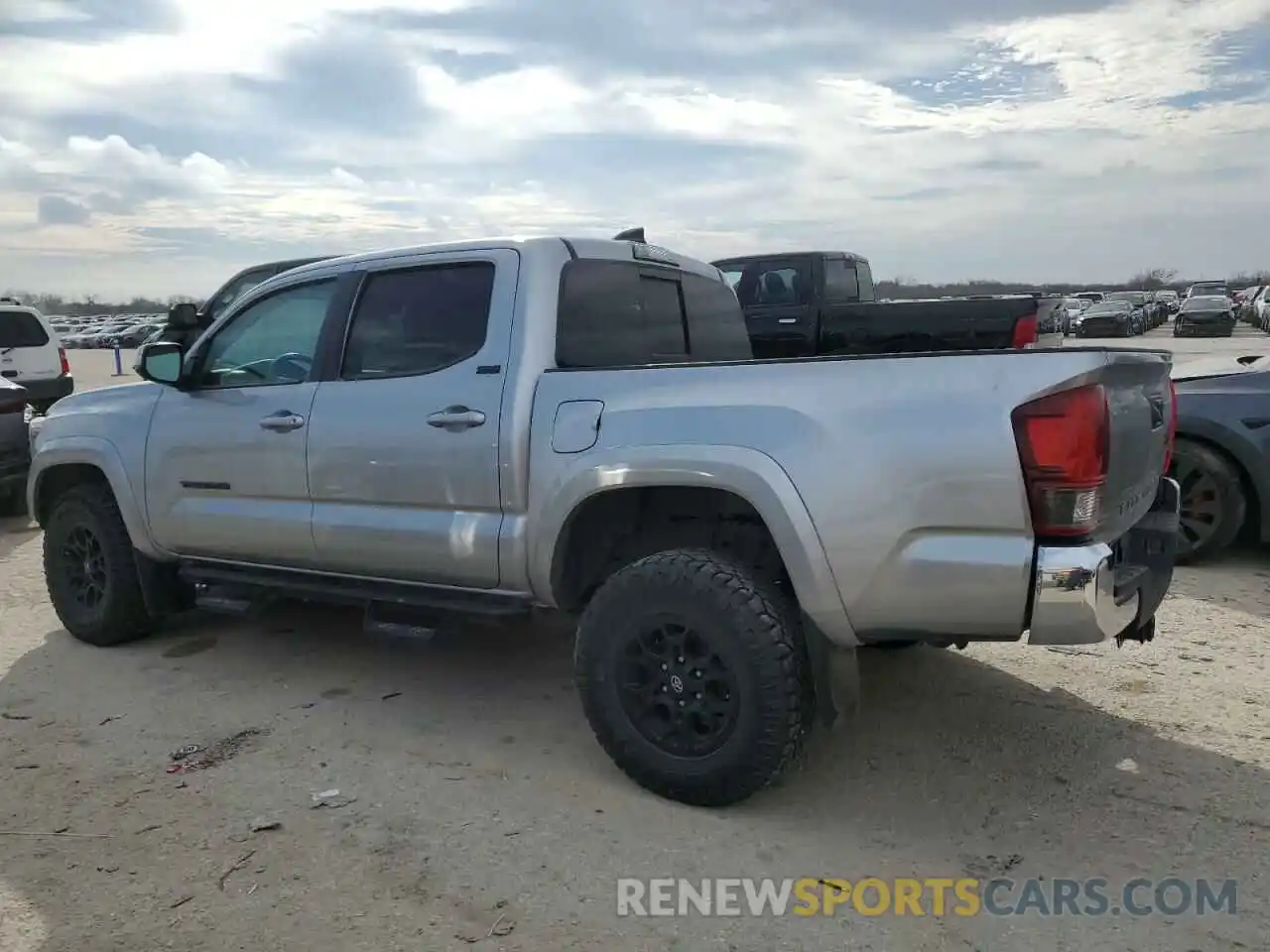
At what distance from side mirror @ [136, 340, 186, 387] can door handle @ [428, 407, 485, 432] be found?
1676 millimetres

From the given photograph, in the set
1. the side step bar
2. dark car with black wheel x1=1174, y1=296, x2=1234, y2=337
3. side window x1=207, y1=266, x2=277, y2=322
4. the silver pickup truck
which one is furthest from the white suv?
dark car with black wheel x1=1174, y1=296, x2=1234, y2=337

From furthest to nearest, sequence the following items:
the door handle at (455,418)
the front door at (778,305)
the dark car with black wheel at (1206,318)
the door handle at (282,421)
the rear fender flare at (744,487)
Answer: the dark car with black wheel at (1206,318), the front door at (778,305), the door handle at (282,421), the door handle at (455,418), the rear fender flare at (744,487)

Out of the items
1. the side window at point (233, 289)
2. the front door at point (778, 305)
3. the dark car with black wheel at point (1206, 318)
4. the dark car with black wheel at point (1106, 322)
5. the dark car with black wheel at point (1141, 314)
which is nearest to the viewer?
the side window at point (233, 289)

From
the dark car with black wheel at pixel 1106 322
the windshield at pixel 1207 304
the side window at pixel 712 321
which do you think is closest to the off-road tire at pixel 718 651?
the side window at pixel 712 321

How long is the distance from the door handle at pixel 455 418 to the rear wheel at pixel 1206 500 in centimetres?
456

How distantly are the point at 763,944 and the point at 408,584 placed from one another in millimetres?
2095

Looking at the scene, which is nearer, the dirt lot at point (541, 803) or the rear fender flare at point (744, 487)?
the dirt lot at point (541, 803)

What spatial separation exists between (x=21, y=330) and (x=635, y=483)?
1130cm

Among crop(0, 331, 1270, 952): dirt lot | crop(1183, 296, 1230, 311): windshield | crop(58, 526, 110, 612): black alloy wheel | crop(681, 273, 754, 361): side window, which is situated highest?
crop(1183, 296, 1230, 311): windshield

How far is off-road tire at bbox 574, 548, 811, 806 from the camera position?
318 centimetres

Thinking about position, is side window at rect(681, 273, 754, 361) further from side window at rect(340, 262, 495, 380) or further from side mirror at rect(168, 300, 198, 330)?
side mirror at rect(168, 300, 198, 330)

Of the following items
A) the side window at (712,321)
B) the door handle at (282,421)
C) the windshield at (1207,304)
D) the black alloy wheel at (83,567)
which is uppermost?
the windshield at (1207,304)

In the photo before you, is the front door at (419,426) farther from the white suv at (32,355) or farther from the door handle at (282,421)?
the white suv at (32,355)

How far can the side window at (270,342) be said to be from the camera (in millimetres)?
4473
